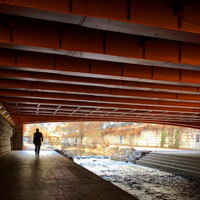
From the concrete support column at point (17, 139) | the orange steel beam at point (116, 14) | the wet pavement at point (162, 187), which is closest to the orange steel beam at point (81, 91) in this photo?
the wet pavement at point (162, 187)

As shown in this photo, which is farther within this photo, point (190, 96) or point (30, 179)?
point (190, 96)

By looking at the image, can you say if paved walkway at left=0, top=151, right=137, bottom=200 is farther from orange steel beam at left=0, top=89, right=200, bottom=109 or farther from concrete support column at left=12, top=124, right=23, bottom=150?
concrete support column at left=12, top=124, right=23, bottom=150

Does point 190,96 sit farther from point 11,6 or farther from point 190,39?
point 11,6

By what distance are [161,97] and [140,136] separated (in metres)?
37.4

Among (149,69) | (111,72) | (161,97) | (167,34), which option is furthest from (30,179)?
(161,97)

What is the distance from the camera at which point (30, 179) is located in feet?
26.5

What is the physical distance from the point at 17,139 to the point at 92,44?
967 inches

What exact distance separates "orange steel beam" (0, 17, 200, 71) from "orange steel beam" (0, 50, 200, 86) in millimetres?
1468

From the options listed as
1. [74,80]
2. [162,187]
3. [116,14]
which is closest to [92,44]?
[116,14]

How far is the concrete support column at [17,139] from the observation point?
2812 centimetres

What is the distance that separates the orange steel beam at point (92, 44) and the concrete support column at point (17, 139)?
23766 mm

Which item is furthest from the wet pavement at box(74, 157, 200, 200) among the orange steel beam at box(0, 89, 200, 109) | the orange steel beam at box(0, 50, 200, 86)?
the orange steel beam at box(0, 50, 200, 86)

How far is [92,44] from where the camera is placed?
652cm

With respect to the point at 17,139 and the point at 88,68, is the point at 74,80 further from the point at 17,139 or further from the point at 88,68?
the point at 17,139
